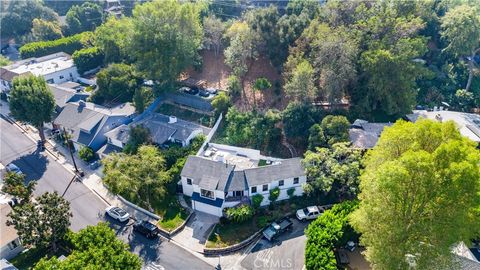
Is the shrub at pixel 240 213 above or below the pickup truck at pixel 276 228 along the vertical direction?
above

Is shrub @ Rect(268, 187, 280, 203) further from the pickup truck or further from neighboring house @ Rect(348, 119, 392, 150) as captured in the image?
neighboring house @ Rect(348, 119, 392, 150)

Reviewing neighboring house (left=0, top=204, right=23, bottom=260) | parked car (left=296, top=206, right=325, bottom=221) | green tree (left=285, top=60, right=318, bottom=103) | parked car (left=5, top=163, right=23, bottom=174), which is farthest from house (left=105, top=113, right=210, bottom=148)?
parked car (left=296, top=206, right=325, bottom=221)

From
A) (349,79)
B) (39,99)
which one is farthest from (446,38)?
(39,99)

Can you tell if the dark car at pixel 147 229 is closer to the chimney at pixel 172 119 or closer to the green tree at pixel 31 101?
the chimney at pixel 172 119

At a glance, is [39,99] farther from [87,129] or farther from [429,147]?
[429,147]

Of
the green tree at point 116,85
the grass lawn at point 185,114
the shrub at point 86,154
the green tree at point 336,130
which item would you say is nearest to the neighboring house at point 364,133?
the green tree at point 336,130

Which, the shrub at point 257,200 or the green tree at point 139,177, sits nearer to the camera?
the green tree at point 139,177

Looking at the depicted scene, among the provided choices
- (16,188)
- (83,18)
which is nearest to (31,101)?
(16,188)
